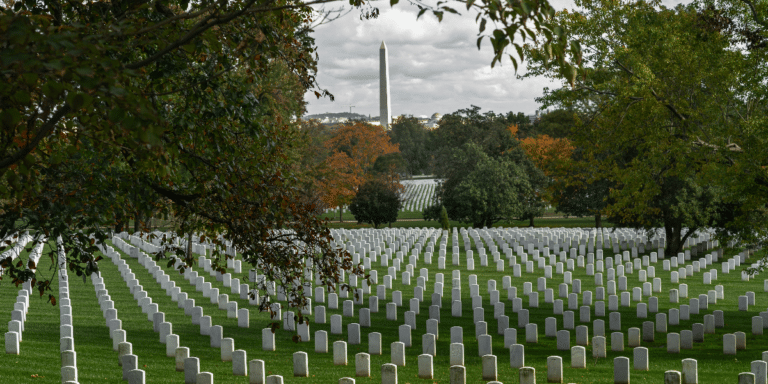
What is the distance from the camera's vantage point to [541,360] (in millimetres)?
10680

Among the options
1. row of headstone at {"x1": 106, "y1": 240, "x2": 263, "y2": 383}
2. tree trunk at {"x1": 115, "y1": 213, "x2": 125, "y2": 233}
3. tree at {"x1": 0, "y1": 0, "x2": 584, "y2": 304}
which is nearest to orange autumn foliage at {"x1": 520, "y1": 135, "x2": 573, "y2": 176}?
row of headstone at {"x1": 106, "y1": 240, "x2": 263, "y2": 383}

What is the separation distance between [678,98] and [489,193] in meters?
27.3

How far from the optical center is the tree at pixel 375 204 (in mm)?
46062

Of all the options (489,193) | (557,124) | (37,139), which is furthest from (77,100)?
(557,124)

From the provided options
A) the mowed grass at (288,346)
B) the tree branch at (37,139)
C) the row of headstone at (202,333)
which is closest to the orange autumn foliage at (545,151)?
the mowed grass at (288,346)

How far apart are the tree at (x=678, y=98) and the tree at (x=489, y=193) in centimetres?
2390

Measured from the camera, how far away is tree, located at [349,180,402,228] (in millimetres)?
46062

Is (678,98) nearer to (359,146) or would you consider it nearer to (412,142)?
(359,146)

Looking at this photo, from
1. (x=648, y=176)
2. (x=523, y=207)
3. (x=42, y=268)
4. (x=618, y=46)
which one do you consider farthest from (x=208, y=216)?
(x=523, y=207)

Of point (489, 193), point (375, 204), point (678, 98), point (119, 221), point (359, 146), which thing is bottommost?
point (119, 221)

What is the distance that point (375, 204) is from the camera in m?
45.9

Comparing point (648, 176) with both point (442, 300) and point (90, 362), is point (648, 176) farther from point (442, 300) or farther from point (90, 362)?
point (90, 362)

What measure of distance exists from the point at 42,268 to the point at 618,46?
1949cm

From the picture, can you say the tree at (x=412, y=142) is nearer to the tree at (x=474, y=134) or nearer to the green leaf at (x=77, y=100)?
the tree at (x=474, y=134)
